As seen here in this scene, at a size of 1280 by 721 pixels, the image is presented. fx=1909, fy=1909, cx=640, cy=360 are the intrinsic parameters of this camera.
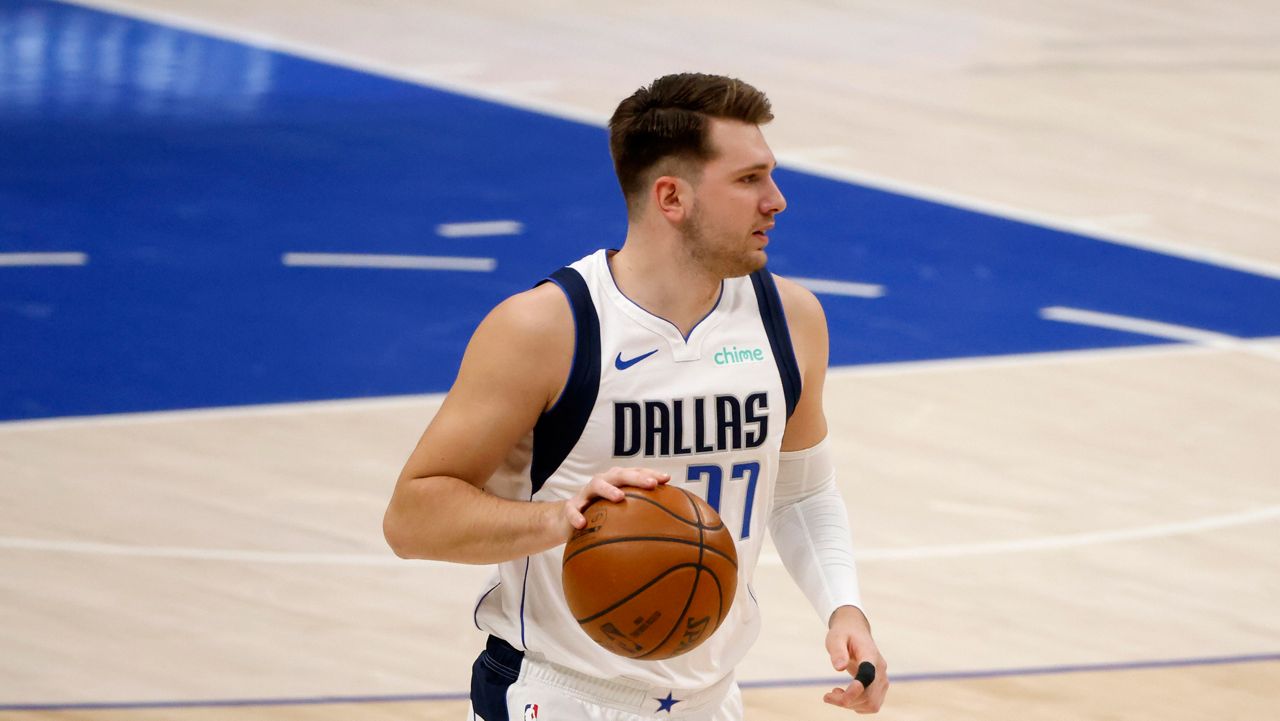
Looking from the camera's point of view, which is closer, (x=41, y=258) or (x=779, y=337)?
(x=779, y=337)

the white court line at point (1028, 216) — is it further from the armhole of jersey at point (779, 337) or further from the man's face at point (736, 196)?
the man's face at point (736, 196)

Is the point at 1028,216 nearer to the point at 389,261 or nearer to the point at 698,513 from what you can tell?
the point at 389,261

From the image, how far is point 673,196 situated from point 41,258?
25.8ft

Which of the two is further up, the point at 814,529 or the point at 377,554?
the point at 814,529

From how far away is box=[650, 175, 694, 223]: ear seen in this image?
3.78 metres

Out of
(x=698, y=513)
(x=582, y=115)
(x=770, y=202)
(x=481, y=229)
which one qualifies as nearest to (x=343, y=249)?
(x=481, y=229)

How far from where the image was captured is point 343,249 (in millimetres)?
11062

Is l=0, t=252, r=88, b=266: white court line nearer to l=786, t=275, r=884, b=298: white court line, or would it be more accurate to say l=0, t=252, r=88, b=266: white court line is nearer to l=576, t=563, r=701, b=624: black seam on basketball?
l=786, t=275, r=884, b=298: white court line

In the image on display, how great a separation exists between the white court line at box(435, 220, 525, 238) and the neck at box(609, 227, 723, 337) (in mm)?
7538

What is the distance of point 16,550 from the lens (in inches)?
291

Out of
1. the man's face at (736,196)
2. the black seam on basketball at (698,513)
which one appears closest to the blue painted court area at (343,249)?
the man's face at (736,196)

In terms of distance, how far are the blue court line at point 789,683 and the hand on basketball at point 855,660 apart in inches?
98.1

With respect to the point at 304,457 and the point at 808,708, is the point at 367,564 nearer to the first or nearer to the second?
the point at 304,457

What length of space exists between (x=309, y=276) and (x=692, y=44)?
5.64m
